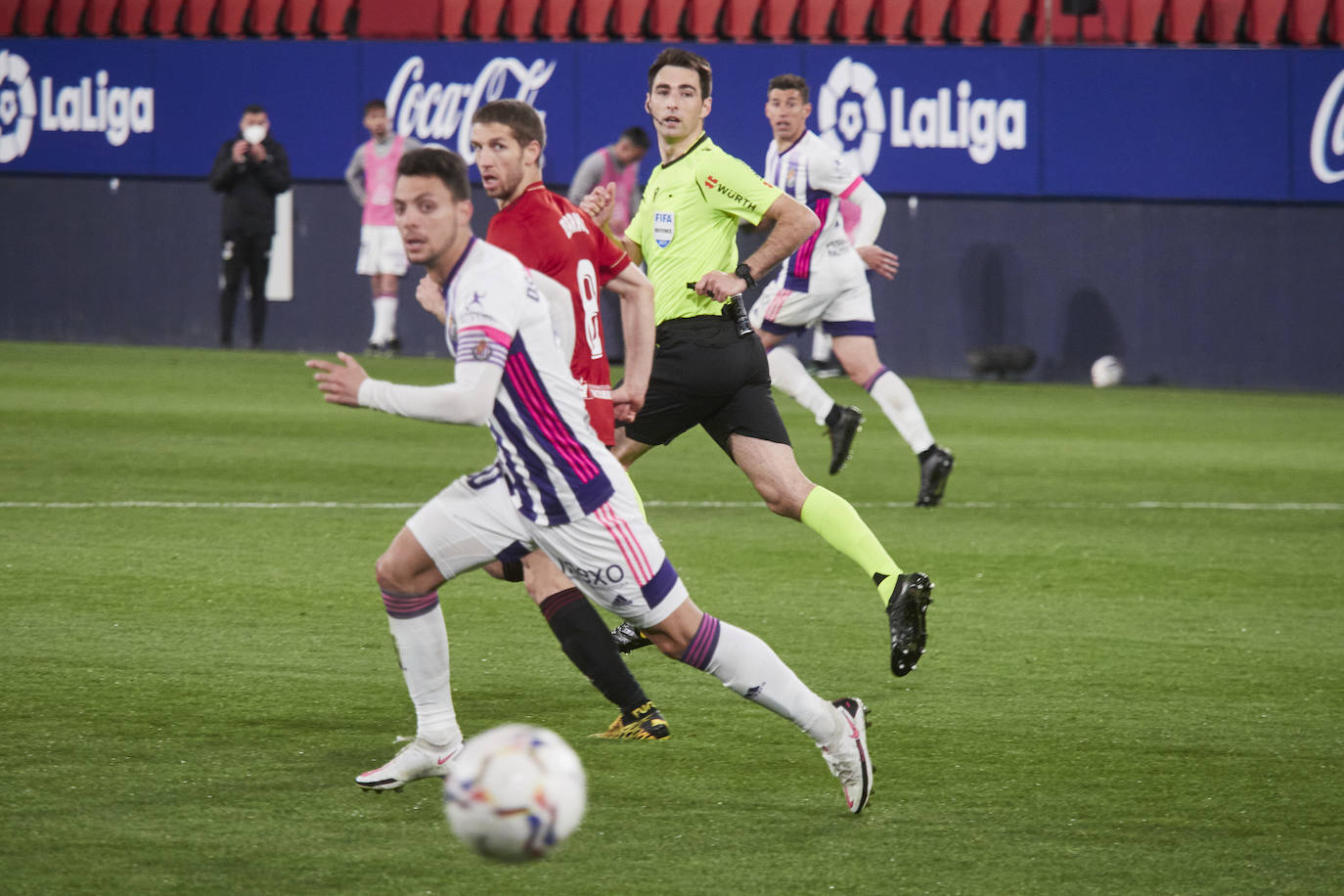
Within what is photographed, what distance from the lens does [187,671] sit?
6.44 m

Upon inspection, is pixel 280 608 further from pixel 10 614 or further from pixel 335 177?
pixel 335 177

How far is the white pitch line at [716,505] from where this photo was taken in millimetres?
10195

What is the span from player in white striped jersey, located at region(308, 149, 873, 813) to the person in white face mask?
1649 centimetres

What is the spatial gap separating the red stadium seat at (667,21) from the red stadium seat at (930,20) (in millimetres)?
2589

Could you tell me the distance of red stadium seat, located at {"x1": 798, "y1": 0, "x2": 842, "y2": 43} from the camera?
20.8 metres

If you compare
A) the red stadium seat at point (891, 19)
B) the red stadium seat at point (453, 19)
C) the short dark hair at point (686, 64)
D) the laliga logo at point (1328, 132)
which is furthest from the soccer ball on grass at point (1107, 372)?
the short dark hair at point (686, 64)

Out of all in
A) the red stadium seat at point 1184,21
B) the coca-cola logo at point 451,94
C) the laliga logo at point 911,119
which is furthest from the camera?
the coca-cola logo at point 451,94

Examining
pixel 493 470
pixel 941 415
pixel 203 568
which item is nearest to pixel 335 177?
pixel 941 415

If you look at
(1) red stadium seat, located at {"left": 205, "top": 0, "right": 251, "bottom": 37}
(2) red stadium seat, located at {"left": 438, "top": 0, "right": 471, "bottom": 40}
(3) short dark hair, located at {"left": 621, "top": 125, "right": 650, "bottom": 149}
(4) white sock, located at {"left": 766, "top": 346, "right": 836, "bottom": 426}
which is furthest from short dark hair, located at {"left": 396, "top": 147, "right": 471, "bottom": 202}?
(1) red stadium seat, located at {"left": 205, "top": 0, "right": 251, "bottom": 37}

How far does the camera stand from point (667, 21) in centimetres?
2139

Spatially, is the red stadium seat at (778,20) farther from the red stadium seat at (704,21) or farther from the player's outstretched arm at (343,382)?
the player's outstretched arm at (343,382)

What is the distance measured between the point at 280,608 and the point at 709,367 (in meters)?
2.01

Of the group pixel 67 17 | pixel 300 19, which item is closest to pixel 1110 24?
pixel 300 19

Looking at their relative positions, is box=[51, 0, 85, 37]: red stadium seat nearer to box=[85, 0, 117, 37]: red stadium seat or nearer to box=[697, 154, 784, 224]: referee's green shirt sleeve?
box=[85, 0, 117, 37]: red stadium seat
